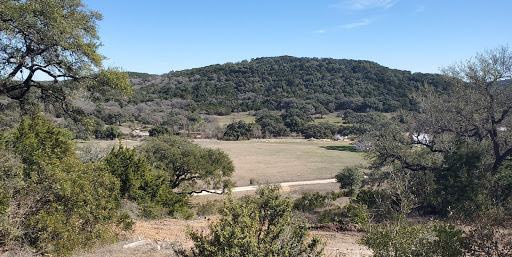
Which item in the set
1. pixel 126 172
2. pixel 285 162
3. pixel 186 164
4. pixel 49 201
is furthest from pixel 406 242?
pixel 285 162

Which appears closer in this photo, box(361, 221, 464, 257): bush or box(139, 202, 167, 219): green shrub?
box(361, 221, 464, 257): bush

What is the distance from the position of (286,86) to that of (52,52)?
432ft

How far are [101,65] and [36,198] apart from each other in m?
4.56

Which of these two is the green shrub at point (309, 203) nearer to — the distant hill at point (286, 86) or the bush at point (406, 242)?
the bush at point (406, 242)

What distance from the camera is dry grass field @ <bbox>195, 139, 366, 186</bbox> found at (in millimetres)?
38562

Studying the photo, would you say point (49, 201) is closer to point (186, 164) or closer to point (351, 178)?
point (186, 164)

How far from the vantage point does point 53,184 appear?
6996 millimetres

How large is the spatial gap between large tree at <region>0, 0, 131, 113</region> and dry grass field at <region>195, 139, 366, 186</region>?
24.1 meters

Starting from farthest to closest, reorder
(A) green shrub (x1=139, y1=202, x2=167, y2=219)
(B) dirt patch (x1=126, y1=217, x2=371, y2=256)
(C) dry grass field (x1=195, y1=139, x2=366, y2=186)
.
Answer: (C) dry grass field (x1=195, y1=139, x2=366, y2=186) → (A) green shrub (x1=139, y1=202, x2=167, y2=219) → (B) dirt patch (x1=126, y1=217, x2=371, y2=256)

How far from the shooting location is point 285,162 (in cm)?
4903

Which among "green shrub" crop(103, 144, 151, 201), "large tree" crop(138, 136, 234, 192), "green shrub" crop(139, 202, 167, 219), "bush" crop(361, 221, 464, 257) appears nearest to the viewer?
"bush" crop(361, 221, 464, 257)

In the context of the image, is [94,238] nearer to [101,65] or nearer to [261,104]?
[101,65]

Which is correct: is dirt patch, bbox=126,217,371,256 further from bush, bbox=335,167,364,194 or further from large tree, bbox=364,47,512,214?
bush, bbox=335,167,364,194

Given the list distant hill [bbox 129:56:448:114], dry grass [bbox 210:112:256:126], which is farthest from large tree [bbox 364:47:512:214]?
distant hill [bbox 129:56:448:114]
